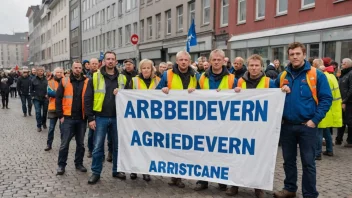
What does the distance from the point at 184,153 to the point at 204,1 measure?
776 inches

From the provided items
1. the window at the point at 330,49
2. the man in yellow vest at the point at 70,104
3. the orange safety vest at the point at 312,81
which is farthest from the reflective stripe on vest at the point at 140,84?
the window at the point at 330,49

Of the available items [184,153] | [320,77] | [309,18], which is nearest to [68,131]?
[184,153]

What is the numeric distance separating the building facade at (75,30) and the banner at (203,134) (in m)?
52.1

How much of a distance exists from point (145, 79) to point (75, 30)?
2216 inches

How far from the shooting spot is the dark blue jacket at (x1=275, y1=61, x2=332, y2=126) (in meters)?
4.50

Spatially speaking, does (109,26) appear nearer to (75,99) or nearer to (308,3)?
(308,3)

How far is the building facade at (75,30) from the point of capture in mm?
56031

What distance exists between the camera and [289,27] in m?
16.0

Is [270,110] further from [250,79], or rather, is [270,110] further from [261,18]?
Answer: [261,18]

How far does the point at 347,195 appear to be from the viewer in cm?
512

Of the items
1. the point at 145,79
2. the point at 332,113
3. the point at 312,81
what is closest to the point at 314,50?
the point at 332,113

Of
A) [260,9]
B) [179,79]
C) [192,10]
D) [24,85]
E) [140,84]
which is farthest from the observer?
[192,10]

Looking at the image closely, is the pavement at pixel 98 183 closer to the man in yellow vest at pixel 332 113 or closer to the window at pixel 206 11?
the man in yellow vest at pixel 332 113

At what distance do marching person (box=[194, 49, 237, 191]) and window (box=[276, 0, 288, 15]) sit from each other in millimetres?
12586
